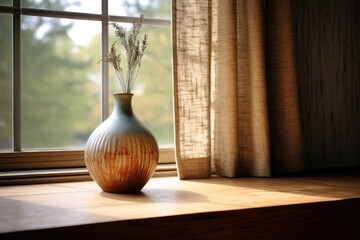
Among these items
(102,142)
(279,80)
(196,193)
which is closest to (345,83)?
(279,80)

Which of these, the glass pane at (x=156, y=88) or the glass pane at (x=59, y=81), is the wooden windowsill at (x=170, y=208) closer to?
the glass pane at (x=59, y=81)

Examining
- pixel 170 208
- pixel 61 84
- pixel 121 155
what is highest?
pixel 61 84

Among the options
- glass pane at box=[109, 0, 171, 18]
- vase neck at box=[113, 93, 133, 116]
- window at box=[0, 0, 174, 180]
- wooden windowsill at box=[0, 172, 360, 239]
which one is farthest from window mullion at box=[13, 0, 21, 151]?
vase neck at box=[113, 93, 133, 116]

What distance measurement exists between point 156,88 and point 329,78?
0.79 meters

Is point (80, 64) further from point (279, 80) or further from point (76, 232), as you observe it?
point (76, 232)

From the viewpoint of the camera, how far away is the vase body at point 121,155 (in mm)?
1311

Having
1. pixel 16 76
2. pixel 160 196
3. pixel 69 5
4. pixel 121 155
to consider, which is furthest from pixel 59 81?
pixel 160 196

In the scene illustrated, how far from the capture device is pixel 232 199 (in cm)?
125

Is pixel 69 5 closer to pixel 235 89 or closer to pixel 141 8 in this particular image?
pixel 141 8

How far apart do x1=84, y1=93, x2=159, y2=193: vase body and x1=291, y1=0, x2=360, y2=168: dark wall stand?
0.90m

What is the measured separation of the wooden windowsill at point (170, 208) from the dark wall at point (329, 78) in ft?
1.63

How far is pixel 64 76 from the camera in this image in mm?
1794

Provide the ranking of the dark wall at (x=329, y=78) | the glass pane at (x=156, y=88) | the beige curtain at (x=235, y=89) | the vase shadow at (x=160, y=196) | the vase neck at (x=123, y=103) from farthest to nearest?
the dark wall at (x=329, y=78), the glass pane at (x=156, y=88), the beige curtain at (x=235, y=89), the vase neck at (x=123, y=103), the vase shadow at (x=160, y=196)

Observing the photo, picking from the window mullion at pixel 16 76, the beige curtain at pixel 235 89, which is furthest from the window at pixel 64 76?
the beige curtain at pixel 235 89
